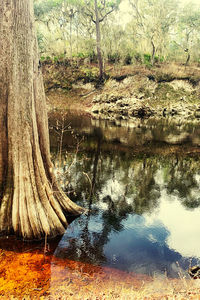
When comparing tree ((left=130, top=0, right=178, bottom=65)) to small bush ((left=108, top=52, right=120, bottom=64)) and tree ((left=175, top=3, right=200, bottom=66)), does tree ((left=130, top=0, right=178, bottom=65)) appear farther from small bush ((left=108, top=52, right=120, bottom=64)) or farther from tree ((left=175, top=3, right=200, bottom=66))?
small bush ((left=108, top=52, right=120, bottom=64))

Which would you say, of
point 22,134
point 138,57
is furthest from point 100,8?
point 22,134

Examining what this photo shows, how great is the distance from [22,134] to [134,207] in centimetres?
409

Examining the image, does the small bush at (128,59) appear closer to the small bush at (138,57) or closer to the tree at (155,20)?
the small bush at (138,57)

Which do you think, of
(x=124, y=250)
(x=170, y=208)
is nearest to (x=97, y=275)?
(x=124, y=250)

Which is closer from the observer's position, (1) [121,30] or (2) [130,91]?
(2) [130,91]

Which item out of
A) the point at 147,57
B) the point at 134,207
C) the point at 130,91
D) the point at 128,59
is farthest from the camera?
the point at 147,57

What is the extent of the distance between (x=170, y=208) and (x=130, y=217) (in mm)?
1490

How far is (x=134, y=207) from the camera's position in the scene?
701 centimetres

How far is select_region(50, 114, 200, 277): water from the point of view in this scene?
4.82 metres

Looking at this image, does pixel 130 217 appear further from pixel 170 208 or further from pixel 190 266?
pixel 190 266

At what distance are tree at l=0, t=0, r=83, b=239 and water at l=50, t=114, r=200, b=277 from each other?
0.86 meters

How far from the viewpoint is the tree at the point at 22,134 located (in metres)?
4.52

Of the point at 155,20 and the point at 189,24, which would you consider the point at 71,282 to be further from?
the point at 189,24

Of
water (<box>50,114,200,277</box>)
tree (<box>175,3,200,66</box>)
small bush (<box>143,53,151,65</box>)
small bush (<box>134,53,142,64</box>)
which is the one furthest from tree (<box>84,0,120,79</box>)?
water (<box>50,114,200,277</box>)
